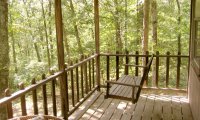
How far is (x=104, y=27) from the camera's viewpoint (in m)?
11.4

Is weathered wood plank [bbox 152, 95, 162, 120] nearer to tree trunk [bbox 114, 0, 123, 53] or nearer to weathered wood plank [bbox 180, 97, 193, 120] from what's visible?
weathered wood plank [bbox 180, 97, 193, 120]

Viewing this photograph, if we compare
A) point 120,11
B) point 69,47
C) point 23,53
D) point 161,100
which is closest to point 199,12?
point 161,100

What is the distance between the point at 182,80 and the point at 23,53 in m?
12.4

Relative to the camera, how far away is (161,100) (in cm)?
482

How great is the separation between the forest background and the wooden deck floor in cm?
473

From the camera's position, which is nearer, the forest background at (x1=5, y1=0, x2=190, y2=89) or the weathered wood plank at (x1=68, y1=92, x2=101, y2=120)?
the weathered wood plank at (x1=68, y1=92, x2=101, y2=120)

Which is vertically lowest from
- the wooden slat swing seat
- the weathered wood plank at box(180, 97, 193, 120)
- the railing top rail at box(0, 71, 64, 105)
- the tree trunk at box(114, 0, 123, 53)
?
the weathered wood plank at box(180, 97, 193, 120)

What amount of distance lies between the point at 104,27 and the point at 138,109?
755 centimetres

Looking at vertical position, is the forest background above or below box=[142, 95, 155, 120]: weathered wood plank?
above

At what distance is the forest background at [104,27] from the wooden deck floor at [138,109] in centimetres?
473

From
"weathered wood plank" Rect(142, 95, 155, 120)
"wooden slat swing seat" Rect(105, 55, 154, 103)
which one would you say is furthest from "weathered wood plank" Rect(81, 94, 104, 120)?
"weathered wood plank" Rect(142, 95, 155, 120)

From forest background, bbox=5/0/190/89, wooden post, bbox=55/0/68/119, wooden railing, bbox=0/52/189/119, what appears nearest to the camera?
wooden railing, bbox=0/52/189/119

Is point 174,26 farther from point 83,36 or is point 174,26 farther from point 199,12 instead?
point 199,12

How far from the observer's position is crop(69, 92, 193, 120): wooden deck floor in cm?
396
